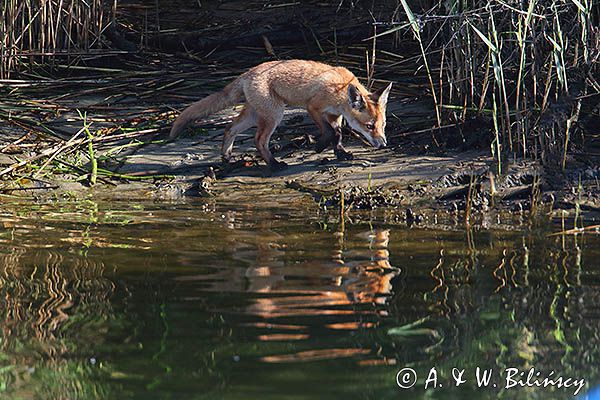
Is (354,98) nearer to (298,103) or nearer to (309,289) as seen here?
(298,103)

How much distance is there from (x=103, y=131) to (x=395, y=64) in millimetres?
2722

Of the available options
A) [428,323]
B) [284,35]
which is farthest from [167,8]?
[428,323]

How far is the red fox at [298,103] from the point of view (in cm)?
803

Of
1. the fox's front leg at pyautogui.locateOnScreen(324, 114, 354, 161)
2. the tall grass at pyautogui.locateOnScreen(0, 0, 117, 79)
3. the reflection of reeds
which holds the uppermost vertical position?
the tall grass at pyautogui.locateOnScreen(0, 0, 117, 79)

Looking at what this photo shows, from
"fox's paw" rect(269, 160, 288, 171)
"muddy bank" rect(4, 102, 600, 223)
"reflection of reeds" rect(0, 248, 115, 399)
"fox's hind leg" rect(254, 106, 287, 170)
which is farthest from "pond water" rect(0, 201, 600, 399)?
"fox's hind leg" rect(254, 106, 287, 170)

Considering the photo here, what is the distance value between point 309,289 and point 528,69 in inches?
148

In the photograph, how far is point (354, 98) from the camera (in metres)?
7.99

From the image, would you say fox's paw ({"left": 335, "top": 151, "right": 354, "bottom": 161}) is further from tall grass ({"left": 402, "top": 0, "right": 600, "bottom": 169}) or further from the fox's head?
tall grass ({"left": 402, "top": 0, "right": 600, "bottom": 169})

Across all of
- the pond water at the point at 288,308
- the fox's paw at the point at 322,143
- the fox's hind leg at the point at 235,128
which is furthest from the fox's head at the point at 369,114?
the pond water at the point at 288,308

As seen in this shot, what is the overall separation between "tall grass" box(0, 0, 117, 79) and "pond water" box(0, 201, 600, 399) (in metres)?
3.57

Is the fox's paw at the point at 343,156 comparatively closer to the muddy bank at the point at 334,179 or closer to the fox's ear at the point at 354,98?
the muddy bank at the point at 334,179

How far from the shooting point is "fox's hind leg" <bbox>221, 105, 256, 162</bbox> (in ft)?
27.0

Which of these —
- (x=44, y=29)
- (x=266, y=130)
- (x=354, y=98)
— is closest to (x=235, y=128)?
(x=266, y=130)

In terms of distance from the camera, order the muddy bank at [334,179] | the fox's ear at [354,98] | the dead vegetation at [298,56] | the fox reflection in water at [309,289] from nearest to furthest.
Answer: the fox reflection in water at [309,289], the muddy bank at [334,179], the dead vegetation at [298,56], the fox's ear at [354,98]
